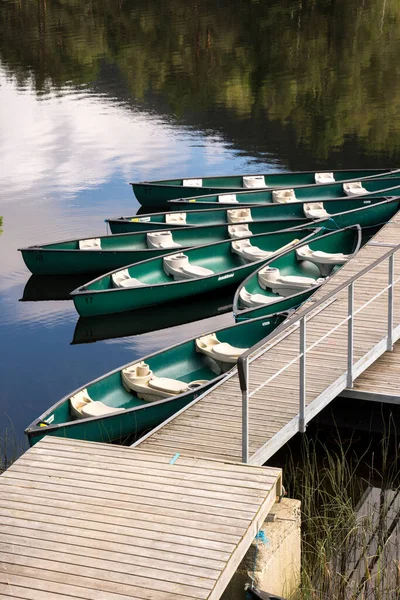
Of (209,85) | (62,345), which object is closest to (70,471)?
(62,345)

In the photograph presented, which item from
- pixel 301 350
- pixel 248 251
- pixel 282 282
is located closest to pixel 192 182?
pixel 248 251

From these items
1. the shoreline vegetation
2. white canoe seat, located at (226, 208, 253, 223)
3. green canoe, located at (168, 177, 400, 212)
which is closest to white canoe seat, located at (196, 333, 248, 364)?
the shoreline vegetation

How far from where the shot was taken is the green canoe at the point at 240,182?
24.0 meters

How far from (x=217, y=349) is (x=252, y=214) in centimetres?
815

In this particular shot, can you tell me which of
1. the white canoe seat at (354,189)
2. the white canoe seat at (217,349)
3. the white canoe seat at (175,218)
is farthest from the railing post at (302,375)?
the white canoe seat at (354,189)

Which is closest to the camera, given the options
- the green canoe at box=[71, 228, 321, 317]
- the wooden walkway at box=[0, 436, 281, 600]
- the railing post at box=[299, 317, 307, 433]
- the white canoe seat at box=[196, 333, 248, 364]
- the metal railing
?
the wooden walkway at box=[0, 436, 281, 600]

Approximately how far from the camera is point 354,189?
76.1 ft

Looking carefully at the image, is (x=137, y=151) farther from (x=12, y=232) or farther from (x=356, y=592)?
(x=356, y=592)

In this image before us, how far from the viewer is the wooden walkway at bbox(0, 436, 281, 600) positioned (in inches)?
279

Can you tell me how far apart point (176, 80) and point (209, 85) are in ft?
7.62

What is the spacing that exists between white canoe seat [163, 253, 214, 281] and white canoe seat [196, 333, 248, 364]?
170 inches

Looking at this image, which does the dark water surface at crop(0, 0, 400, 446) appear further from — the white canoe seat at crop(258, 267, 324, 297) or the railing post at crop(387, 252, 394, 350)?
the railing post at crop(387, 252, 394, 350)

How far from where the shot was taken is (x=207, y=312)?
1825 cm

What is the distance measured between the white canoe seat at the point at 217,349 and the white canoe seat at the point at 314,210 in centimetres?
776
